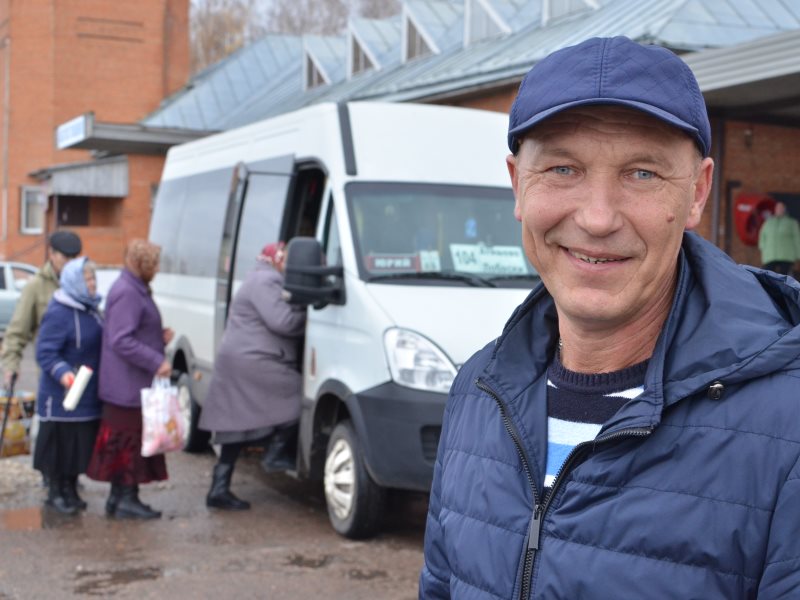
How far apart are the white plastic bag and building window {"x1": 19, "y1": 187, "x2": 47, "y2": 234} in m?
35.0

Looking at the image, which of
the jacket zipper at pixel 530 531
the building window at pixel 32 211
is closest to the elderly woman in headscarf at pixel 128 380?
the jacket zipper at pixel 530 531

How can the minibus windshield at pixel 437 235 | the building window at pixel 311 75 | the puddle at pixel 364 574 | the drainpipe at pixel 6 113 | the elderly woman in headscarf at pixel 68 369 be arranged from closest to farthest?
1. the puddle at pixel 364 574
2. the minibus windshield at pixel 437 235
3. the elderly woman in headscarf at pixel 68 369
4. the building window at pixel 311 75
5. the drainpipe at pixel 6 113

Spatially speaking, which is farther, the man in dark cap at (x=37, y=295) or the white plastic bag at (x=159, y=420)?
the man in dark cap at (x=37, y=295)

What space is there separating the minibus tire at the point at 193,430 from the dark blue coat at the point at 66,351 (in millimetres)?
1954

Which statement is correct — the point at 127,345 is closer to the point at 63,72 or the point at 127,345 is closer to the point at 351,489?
Result: the point at 351,489

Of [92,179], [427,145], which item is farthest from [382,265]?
[92,179]

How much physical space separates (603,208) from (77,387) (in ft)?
21.2

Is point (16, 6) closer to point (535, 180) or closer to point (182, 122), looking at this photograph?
point (182, 122)

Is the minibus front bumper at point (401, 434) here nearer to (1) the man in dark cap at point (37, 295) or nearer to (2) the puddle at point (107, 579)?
(2) the puddle at point (107, 579)

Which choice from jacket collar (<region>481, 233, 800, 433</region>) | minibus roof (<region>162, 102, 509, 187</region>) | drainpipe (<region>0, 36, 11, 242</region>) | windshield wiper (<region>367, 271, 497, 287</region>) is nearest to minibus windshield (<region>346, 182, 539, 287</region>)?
windshield wiper (<region>367, 271, 497, 287</region>)

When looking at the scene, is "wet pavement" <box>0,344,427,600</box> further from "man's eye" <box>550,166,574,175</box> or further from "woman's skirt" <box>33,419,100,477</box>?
"man's eye" <box>550,166,574,175</box>

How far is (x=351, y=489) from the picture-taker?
7105 mm

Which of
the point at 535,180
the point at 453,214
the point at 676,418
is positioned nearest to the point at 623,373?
the point at 676,418

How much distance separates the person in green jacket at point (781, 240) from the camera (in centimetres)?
1547
